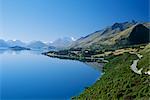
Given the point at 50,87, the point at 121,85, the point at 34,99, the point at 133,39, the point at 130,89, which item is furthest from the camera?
the point at 133,39

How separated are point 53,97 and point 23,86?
10062 millimetres

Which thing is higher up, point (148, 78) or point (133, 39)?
point (133, 39)

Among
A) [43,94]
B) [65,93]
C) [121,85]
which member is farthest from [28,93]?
[121,85]

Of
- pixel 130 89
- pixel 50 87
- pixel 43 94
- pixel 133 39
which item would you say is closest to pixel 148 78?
pixel 130 89

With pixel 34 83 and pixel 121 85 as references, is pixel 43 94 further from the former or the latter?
pixel 121 85

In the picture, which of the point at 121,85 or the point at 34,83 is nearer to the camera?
the point at 121,85

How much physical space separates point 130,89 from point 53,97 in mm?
16228

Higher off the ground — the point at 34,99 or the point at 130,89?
the point at 130,89

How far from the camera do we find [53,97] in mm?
37188

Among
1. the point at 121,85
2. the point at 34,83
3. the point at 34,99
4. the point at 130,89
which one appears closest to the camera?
the point at 130,89

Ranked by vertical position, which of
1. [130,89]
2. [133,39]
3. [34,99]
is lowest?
[34,99]

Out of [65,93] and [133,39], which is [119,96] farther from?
[133,39]

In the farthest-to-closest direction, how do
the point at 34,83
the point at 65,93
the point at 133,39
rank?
the point at 133,39
the point at 34,83
the point at 65,93

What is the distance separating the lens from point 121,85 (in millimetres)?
25156
